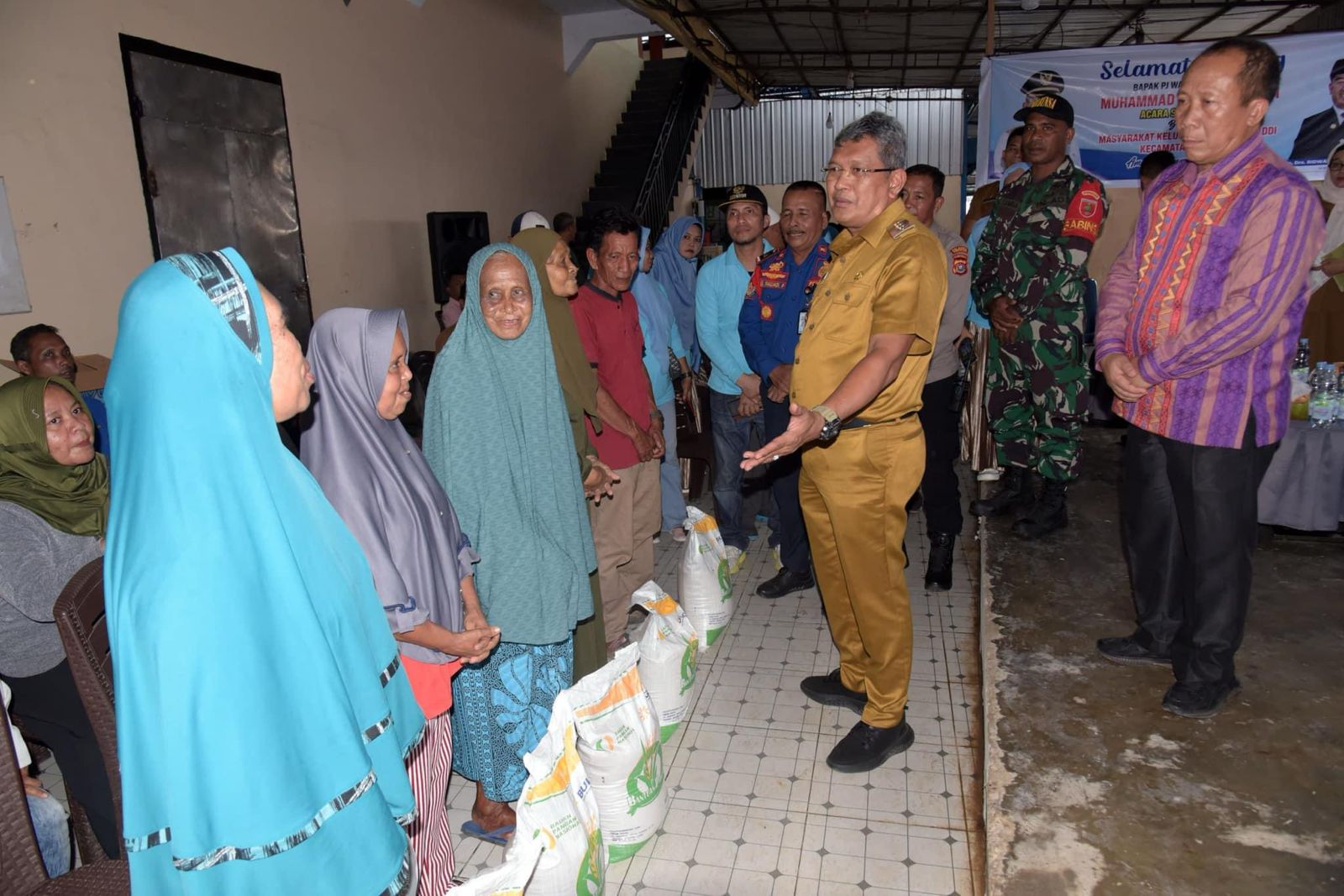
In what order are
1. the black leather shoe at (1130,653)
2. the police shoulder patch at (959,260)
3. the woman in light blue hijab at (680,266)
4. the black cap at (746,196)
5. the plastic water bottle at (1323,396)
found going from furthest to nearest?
the woman in light blue hijab at (680,266) < the black cap at (746,196) < the police shoulder patch at (959,260) < the plastic water bottle at (1323,396) < the black leather shoe at (1130,653)

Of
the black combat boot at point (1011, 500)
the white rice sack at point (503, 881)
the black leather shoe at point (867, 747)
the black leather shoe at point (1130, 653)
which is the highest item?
the black combat boot at point (1011, 500)

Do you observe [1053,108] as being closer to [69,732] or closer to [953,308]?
[953,308]

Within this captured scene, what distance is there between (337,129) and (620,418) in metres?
4.29

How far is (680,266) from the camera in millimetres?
4668

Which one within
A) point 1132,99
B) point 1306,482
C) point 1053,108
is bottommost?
point 1306,482

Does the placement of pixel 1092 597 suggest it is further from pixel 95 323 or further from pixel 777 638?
pixel 95 323

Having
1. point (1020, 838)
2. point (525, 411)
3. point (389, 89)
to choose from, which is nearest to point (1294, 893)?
point (1020, 838)

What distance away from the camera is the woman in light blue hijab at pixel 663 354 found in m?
3.80

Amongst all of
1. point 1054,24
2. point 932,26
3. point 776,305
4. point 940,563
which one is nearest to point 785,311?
point 776,305

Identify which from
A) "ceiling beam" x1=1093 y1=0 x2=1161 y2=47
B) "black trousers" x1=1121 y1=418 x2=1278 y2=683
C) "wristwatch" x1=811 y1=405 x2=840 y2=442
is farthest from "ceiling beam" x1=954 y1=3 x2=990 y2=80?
"wristwatch" x1=811 y1=405 x2=840 y2=442

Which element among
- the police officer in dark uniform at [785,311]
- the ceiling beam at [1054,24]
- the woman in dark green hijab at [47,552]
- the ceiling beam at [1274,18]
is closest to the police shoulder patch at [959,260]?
the police officer in dark uniform at [785,311]

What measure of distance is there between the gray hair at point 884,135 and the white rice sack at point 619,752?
1.50 m

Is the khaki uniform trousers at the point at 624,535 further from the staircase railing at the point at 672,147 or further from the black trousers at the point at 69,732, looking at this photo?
the staircase railing at the point at 672,147

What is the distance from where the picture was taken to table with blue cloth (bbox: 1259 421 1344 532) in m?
3.25
